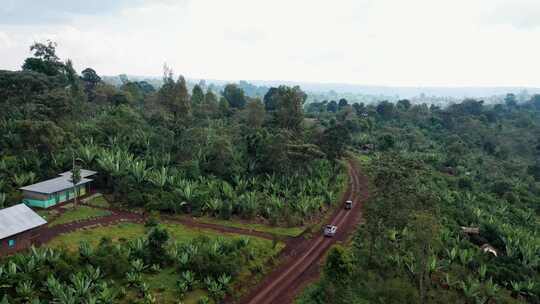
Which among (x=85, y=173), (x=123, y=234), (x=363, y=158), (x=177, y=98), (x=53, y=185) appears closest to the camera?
(x=123, y=234)

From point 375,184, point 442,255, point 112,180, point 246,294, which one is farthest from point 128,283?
point 442,255

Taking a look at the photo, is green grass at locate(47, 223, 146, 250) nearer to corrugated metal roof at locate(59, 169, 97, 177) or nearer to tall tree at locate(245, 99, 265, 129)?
corrugated metal roof at locate(59, 169, 97, 177)

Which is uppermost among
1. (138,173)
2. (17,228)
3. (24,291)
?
(138,173)

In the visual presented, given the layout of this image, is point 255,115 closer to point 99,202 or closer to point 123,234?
point 99,202

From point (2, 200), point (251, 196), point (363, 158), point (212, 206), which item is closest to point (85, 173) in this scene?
point (2, 200)

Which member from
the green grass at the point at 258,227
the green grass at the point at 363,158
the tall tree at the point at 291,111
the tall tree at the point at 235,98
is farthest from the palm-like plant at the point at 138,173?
the tall tree at the point at 235,98

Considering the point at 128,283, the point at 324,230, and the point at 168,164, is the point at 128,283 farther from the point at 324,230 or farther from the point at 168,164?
the point at 168,164

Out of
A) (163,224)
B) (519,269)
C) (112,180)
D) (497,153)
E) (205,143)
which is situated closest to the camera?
(519,269)

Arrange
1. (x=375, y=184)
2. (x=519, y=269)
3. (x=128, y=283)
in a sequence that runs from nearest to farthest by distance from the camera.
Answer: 1. (x=128, y=283)
2. (x=375, y=184)
3. (x=519, y=269)
